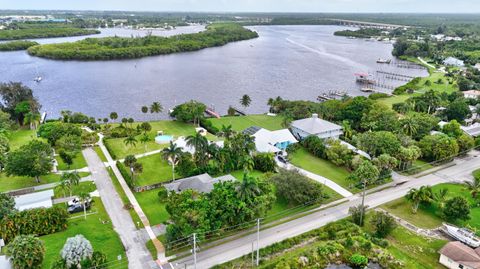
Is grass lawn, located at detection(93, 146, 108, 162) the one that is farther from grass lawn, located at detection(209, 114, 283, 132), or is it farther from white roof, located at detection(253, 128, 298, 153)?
white roof, located at detection(253, 128, 298, 153)

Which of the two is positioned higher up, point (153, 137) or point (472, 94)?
point (472, 94)

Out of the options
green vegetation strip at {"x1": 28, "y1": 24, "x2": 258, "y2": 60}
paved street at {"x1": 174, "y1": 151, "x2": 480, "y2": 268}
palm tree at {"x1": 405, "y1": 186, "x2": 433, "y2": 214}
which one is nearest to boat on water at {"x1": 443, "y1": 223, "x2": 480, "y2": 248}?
palm tree at {"x1": 405, "y1": 186, "x2": 433, "y2": 214}

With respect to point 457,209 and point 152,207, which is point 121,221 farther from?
point 457,209

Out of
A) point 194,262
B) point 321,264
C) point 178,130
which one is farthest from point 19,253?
point 178,130

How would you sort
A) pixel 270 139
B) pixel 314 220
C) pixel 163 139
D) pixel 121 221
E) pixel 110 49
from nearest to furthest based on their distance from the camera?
pixel 121 221 < pixel 314 220 < pixel 270 139 < pixel 163 139 < pixel 110 49

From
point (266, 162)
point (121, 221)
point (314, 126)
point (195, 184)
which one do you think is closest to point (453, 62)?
point (314, 126)

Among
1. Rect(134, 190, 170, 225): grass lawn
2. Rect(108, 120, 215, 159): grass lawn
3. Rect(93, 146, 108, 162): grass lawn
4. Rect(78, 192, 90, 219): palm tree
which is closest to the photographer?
Rect(78, 192, 90, 219): palm tree
